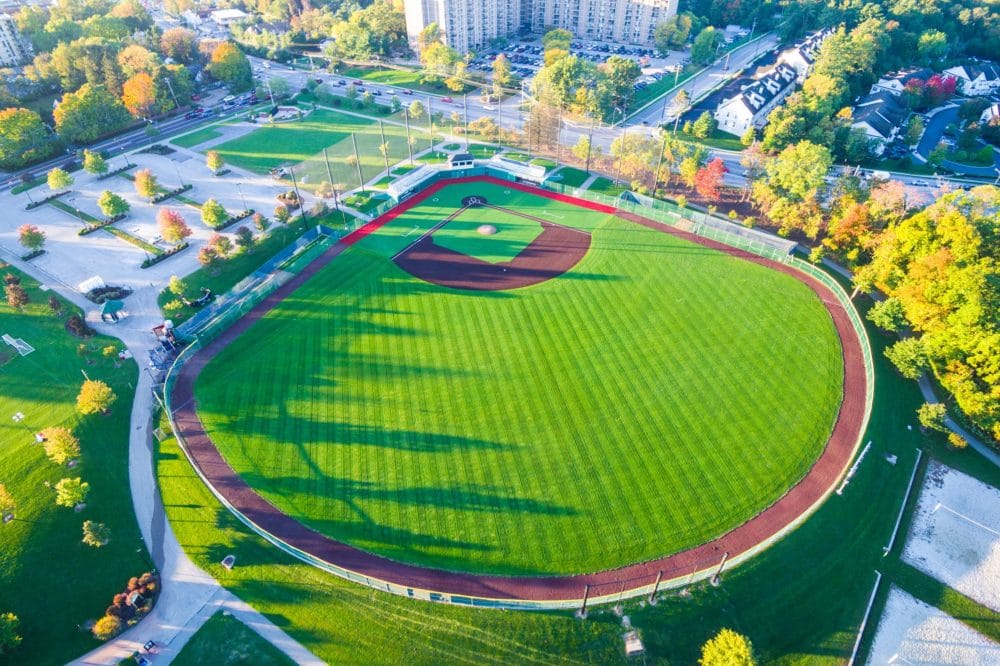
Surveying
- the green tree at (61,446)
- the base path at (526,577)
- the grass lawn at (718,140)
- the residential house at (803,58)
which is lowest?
the base path at (526,577)

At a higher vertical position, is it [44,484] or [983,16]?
[983,16]

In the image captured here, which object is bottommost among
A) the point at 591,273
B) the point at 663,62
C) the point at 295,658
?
the point at 295,658

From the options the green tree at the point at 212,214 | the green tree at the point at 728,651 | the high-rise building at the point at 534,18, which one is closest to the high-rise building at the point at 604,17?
the high-rise building at the point at 534,18

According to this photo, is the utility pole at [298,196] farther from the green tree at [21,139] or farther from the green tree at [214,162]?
the green tree at [21,139]

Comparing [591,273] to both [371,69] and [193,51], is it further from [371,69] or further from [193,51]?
[193,51]

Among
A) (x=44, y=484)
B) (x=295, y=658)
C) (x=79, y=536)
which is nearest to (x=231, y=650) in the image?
(x=295, y=658)

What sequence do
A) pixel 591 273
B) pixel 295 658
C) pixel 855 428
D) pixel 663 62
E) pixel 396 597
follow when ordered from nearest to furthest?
pixel 295 658 → pixel 396 597 → pixel 855 428 → pixel 591 273 → pixel 663 62

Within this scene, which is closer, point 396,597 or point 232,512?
point 396,597
